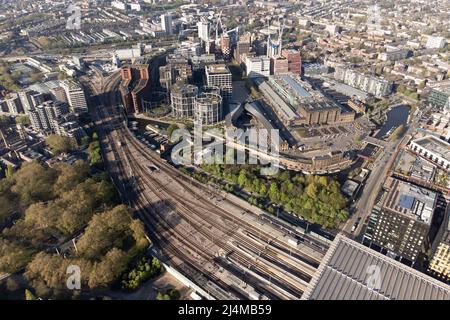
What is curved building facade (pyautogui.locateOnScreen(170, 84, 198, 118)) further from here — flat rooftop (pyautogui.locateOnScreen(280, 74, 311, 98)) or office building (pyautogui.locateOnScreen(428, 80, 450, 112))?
office building (pyautogui.locateOnScreen(428, 80, 450, 112))

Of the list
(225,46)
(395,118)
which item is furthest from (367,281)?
(225,46)

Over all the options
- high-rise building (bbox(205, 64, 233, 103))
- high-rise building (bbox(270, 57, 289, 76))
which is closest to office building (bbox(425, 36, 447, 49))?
high-rise building (bbox(270, 57, 289, 76))

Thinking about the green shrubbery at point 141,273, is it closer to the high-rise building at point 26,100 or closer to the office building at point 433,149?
Answer: the office building at point 433,149

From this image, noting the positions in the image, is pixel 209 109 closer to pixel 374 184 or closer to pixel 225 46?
pixel 374 184

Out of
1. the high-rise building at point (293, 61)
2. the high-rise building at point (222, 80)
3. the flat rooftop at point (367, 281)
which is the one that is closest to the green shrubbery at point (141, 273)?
the flat rooftop at point (367, 281)

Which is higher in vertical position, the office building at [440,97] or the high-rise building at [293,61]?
the high-rise building at [293,61]
